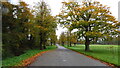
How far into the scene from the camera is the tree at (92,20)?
22.4 m

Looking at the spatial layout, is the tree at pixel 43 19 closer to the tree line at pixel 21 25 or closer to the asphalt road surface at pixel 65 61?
the tree line at pixel 21 25

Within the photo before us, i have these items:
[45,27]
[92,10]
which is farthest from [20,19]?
[92,10]

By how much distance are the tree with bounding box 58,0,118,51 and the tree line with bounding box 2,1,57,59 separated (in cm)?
602

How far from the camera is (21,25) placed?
2261 centimetres

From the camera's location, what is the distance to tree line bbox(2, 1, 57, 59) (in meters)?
16.8

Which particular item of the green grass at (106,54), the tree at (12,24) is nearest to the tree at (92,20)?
the green grass at (106,54)

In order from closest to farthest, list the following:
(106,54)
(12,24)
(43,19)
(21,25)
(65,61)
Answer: (65,61) < (106,54) < (12,24) < (21,25) < (43,19)

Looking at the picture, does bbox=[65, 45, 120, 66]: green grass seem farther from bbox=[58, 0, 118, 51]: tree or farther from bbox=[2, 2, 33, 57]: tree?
bbox=[2, 2, 33, 57]: tree

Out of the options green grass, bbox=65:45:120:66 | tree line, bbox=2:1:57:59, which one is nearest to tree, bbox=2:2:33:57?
tree line, bbox=2:1:57:59

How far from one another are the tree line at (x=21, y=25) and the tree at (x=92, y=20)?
6023mm

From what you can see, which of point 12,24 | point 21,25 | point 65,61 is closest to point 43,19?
point 21,25

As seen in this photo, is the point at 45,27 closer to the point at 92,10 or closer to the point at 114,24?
the point at 92,10

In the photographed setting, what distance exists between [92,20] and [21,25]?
12.8 m

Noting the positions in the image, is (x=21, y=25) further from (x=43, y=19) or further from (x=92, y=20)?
(x=92, y=20)
